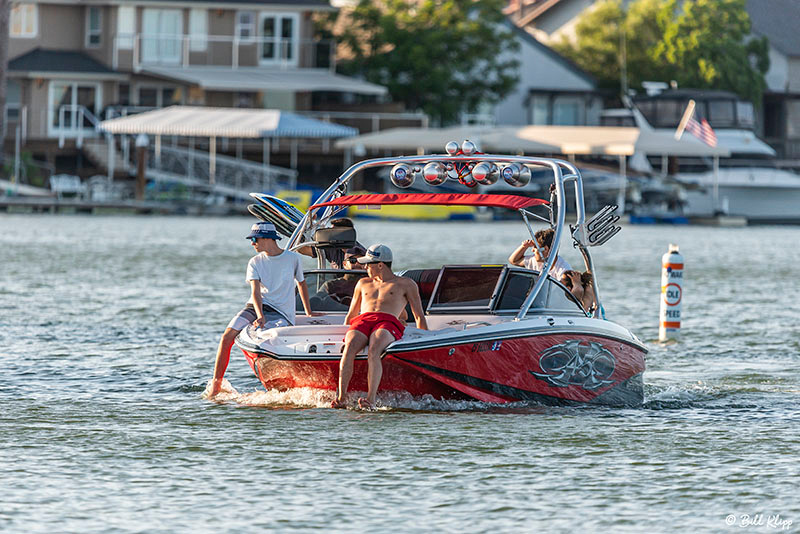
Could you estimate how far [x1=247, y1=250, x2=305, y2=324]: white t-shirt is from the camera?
13.4 meters

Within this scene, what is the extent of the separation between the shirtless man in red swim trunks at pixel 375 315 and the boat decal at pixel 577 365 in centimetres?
113

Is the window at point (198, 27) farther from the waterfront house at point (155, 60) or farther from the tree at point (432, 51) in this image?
the tree at point (432, 51)

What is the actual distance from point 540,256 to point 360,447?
12.3 feet

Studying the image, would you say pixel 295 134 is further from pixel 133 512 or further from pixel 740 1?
pixel 133 512

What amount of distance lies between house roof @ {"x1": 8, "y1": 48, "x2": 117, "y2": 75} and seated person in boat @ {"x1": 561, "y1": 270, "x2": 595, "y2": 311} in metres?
48.8

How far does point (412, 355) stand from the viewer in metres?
12.5

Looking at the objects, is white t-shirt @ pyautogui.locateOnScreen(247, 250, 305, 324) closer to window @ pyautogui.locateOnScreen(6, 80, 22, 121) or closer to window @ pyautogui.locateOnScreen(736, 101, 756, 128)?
window @ pyautogui.locateOnScreen(6, 80, 22, 121)

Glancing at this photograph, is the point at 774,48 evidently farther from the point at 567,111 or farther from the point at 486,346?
the point at 486,346

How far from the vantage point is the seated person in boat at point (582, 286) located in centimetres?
1487

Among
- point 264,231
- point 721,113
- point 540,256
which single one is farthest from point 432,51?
point 264,231

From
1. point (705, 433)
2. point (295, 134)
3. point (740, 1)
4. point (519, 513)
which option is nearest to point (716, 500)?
point (519, 513)

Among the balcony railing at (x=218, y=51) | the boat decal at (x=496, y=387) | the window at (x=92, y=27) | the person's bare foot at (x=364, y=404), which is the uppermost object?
the window at (x=92, y=27)

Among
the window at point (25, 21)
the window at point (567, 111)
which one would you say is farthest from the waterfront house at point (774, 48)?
the window at point (25, 21)

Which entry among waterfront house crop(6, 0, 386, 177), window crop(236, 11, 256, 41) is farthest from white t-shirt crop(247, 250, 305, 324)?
window crop(236, 11, 256, 41)
